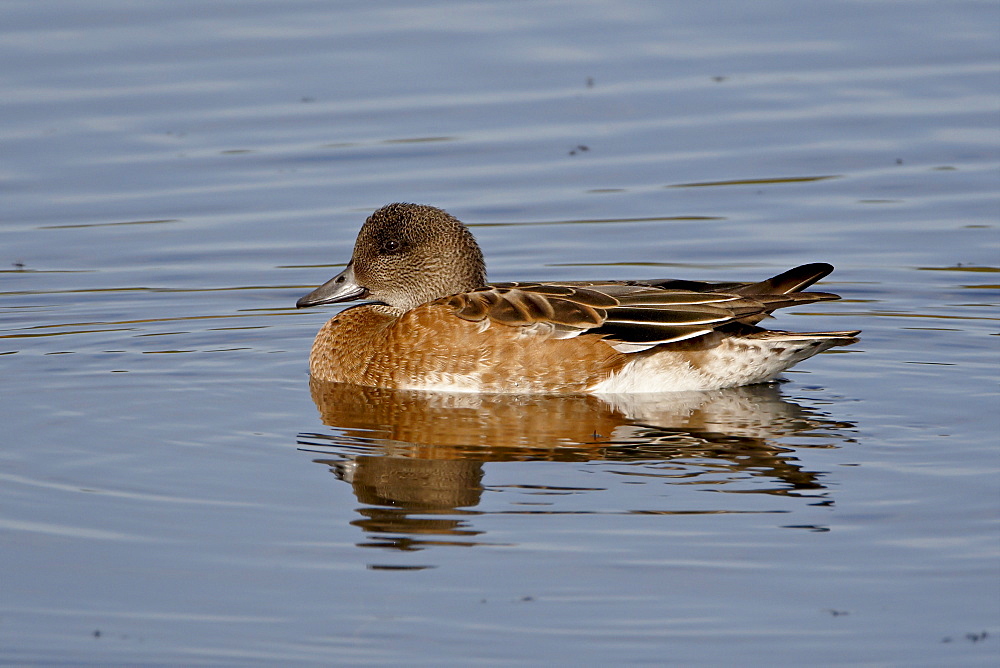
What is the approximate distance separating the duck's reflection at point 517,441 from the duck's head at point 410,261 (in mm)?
798

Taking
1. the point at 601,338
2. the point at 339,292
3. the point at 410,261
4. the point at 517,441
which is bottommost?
the point at 517,441

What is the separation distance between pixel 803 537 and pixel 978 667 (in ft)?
4.05

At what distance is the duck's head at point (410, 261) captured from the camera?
10320 millimetres

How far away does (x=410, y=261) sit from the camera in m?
10.4

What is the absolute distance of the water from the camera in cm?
623

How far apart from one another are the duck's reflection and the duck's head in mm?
798

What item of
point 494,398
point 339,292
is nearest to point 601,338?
point 494,398

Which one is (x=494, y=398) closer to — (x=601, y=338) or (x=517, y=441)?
(x=601, y=338)

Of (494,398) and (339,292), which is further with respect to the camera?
(339,292)

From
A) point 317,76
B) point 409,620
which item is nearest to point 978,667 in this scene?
point 409,620

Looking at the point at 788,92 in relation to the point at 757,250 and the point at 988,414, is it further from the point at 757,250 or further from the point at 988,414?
the point at 988,414

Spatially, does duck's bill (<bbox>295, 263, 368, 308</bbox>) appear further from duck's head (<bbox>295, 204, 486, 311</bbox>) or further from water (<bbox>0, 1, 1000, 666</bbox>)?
water (<bbox>0, 1, 1000, 666</bbox>)

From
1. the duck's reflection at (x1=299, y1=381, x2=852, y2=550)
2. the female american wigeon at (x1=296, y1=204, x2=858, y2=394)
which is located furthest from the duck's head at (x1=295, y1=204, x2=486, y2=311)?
the duck's reflection at (x1=299, y1=381, x2=852, y2=550)

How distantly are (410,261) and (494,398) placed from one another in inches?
50.2
